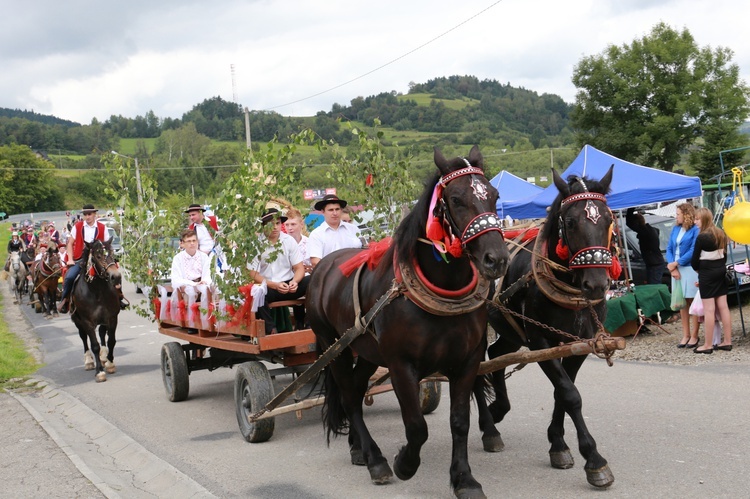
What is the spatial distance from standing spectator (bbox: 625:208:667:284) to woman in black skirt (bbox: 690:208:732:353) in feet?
8.77

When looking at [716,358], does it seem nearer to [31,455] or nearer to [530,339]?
[530,339]

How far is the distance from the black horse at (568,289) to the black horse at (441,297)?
59cm

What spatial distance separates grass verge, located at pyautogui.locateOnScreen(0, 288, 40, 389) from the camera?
36.5 feet

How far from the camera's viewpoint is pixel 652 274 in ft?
40.8

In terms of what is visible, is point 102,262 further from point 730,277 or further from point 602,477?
point 730,277

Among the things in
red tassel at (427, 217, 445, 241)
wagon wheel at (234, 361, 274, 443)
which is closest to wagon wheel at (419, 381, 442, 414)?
wagon wheel at (234, 361, 274, 443)

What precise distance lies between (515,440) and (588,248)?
2253 millimetres

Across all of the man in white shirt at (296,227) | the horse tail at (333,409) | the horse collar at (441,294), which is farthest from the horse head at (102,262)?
the horse collar at (441,294)

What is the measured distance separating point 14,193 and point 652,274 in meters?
83.9

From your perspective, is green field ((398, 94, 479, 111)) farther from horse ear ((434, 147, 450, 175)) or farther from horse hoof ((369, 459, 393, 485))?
horse ear ((434, 147, 450, 175))

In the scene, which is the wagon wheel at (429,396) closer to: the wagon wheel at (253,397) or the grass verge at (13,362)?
the wagon wheel at (253,397)

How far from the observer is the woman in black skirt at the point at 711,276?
9586 millimetres

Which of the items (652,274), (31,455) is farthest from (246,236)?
(652,274)

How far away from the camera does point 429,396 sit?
738 centimetres
